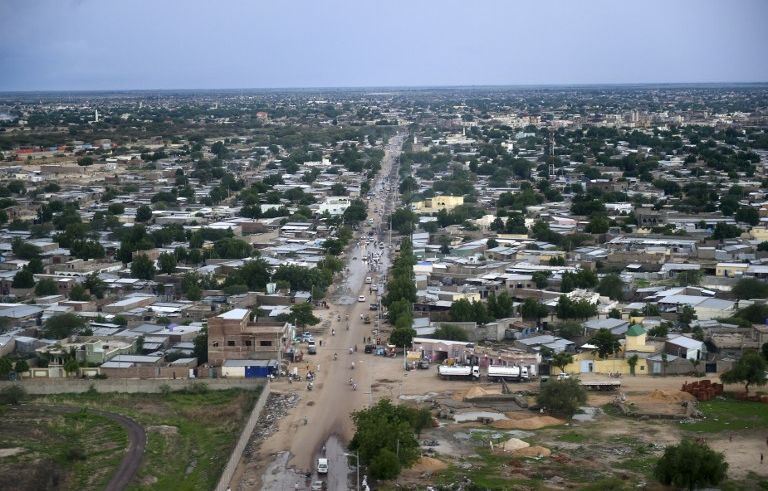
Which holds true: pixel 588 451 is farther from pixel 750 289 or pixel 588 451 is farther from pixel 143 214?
pixel 143 214

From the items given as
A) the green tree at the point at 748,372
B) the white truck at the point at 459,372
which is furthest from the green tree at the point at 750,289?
the white truck at the point at 459,372

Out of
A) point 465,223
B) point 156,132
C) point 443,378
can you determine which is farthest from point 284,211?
point 156,132

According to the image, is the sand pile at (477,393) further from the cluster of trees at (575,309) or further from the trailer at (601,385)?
the cluster of trees at (575,309)

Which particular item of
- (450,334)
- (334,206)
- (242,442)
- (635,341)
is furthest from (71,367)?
(334,206)

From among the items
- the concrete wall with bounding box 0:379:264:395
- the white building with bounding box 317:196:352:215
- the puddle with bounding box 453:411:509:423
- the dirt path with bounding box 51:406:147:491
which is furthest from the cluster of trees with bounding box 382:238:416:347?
the white building with bounding box 317:196:352:215

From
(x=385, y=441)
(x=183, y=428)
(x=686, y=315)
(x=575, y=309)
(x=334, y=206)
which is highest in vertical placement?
(x=385, y=441)

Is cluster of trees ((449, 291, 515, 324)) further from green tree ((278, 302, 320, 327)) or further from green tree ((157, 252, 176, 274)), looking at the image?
green tree ((157, 252, 176, 274))
